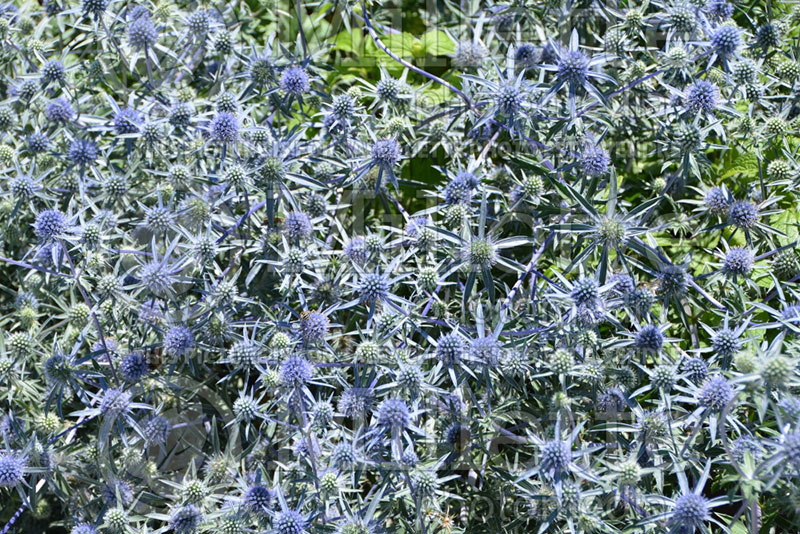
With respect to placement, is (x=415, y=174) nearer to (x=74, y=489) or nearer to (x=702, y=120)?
(x=702, y=120)

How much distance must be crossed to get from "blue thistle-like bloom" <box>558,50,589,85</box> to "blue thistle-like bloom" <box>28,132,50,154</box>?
2.36 m

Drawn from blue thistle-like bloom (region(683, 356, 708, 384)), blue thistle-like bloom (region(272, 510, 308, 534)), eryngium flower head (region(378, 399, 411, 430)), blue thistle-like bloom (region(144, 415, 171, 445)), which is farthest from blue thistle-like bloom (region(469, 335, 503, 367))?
blue thistle-like bloom (region(144, 415, 171, 445))

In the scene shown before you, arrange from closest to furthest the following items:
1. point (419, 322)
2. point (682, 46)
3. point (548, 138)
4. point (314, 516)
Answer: point (314, 516) → point (419, 322) → point (548, 138) → point (682, 46)

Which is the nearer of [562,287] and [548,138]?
[562,287]

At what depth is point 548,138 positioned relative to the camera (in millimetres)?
2949

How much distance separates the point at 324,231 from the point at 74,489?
152cm

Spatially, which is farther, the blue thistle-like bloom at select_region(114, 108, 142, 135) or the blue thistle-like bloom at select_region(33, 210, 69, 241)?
the blue thistle-like bloom at select_region(114, 108, 142, 135)

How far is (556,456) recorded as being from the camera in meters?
2.39

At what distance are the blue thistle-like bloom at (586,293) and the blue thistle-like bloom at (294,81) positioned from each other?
147 centimetres

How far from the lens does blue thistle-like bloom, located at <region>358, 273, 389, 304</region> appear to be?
276 cm

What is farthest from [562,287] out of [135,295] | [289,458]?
[135,295]

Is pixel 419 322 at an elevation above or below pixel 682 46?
below

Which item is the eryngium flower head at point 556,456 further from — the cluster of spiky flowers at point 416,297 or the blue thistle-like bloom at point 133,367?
the blue thistle-like bloom at point 133,367

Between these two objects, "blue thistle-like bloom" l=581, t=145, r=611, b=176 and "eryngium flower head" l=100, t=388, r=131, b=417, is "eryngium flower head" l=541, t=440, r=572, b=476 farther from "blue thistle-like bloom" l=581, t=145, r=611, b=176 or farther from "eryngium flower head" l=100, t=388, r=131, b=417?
"eryngium flower head" l=100, t=388, r=131, b=417
